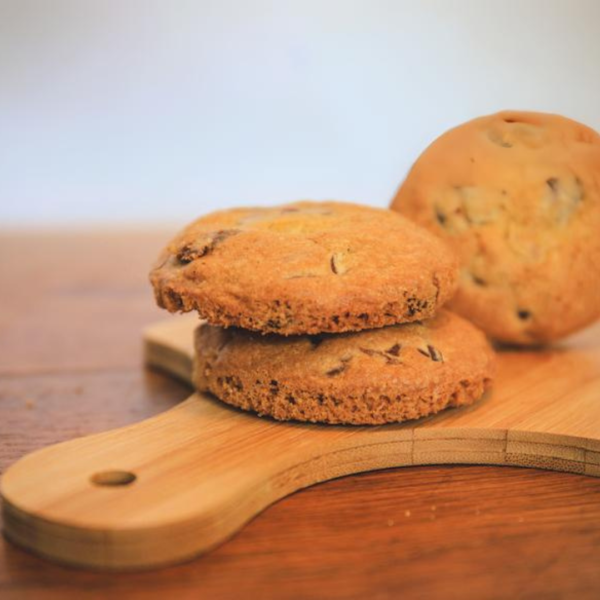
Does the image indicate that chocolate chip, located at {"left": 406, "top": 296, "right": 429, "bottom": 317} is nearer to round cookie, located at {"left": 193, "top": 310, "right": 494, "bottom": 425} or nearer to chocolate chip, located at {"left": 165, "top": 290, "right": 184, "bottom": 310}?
round cookie, located at {"left": 193, "top": 310, "right": 494, "bottom": 425}

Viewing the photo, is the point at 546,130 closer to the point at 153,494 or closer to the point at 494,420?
the point at 494,420

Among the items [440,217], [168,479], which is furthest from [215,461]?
[440,217]

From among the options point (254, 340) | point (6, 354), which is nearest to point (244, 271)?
point (254, 340)

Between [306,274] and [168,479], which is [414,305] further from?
[168,479]

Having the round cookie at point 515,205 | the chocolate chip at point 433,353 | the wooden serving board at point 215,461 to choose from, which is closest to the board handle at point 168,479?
the wooden serving board at point 215,461

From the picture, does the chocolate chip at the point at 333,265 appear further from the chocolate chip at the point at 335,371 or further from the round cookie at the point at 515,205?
the round cookie at the point at 515,205

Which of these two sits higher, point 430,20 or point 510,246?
point 430,20

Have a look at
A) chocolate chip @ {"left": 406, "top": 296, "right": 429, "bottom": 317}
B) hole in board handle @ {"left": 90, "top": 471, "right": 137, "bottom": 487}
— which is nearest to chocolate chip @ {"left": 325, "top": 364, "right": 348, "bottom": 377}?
chocolate chip @ {"left": 406, "top": 296, "right": 429, "bottom": 317}
